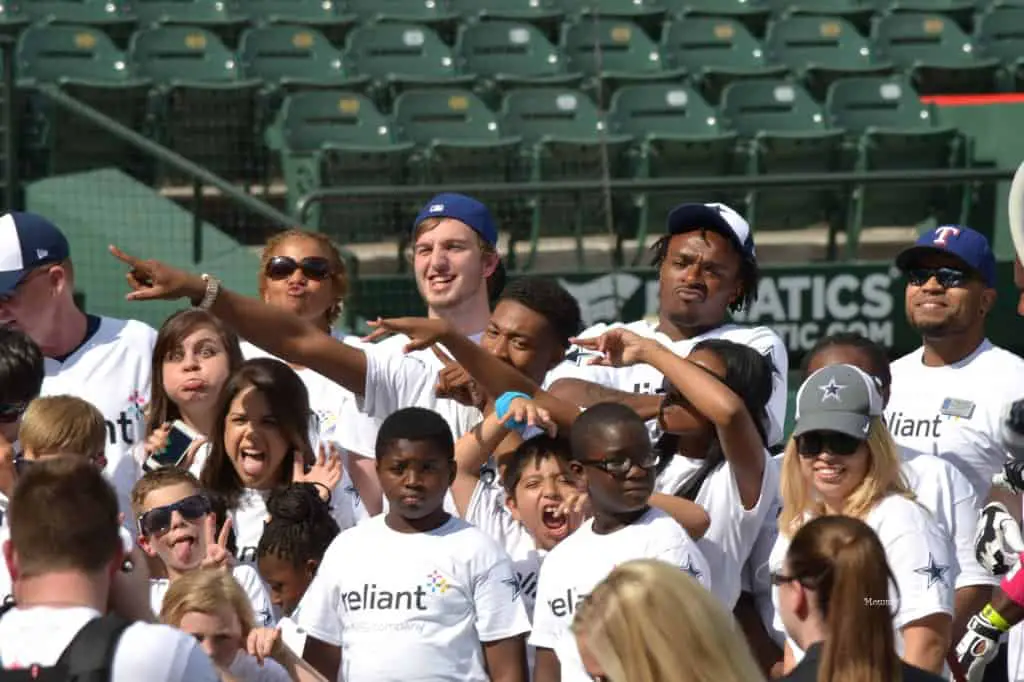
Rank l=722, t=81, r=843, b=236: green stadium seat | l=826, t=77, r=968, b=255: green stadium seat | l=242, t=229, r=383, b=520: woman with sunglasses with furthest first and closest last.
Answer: l=722, t=81, r=843, b=236: green stadium seat
l=826, t=77, r=968, b=255: green stadium seat
l=242, t=229, r=383, b=520: woman with sunglasses

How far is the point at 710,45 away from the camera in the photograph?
13.3m

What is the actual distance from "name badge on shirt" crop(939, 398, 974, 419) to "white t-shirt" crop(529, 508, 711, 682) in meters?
1.50

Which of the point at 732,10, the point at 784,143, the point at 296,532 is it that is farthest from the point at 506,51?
the point at 296,532

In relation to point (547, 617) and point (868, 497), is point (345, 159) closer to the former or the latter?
point (547, 617)

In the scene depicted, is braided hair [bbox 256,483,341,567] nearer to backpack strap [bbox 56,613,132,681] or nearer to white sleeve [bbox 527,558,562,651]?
white sleeve [bbox 527,558,562,651]

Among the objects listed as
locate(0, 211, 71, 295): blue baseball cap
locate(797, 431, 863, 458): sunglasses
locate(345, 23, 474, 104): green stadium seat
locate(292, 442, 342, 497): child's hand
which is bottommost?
locate(292, 442, 342, 497): child's hand

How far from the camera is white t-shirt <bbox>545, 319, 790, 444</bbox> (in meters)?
5.31

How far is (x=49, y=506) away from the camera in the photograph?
3.02 metres

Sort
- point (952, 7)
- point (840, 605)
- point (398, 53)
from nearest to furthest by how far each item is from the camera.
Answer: point (840, 605) → point (398, 53) → point (952, 7)

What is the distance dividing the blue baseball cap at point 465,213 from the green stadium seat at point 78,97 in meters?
4.52

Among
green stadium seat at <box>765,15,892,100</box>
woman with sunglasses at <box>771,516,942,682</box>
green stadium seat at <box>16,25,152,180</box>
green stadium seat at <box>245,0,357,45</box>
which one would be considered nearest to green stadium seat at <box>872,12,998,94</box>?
green stadium seat at <box>765,15,892,100</box>

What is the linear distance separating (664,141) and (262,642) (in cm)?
751

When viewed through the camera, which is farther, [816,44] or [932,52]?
[932,52]

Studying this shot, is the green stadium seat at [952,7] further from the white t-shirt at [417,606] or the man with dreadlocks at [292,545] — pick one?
the white t-shirt at [417,606]
